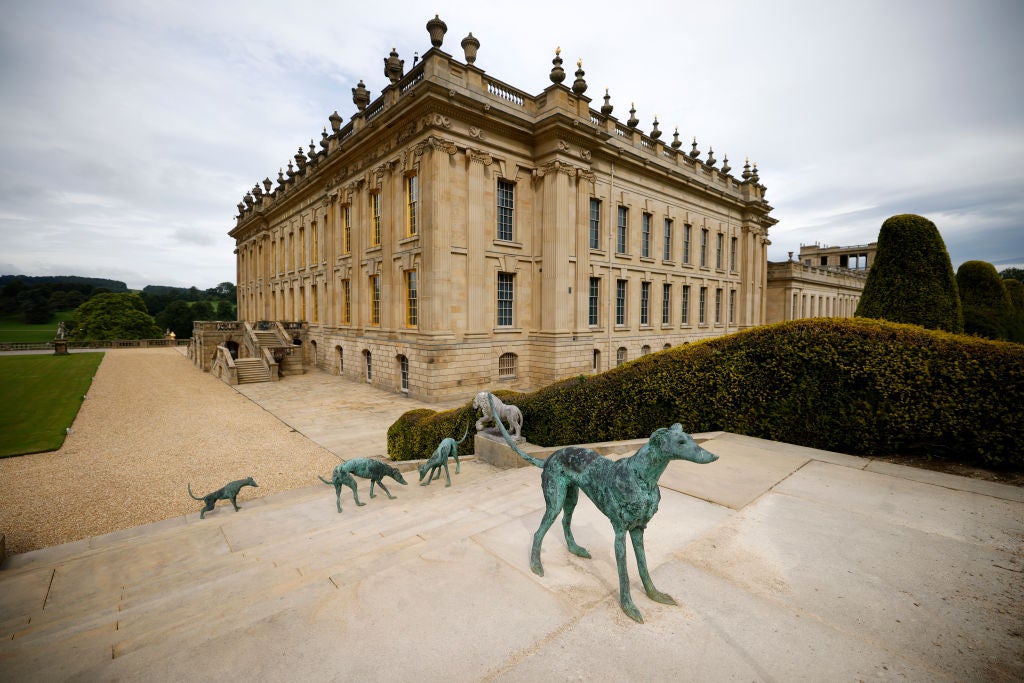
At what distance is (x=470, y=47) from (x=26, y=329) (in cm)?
10463

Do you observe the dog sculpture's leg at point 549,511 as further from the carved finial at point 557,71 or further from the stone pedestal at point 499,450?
the carved finial at point 557,71

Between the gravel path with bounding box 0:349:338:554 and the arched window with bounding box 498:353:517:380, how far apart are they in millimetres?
10224

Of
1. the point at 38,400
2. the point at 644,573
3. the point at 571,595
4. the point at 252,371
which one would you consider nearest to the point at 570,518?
the point at 571,595

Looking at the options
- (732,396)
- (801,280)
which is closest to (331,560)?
(732,396)

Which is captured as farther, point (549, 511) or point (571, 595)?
point (549, 511)

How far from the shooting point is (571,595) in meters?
3.99

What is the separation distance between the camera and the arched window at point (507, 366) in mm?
22547

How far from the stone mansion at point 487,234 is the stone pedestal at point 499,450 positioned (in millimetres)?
9987

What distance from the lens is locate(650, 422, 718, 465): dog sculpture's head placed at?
347 cm

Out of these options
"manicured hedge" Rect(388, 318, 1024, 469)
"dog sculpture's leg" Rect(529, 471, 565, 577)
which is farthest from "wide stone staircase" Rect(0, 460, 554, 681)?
"manicured hedge" Rect(388, 318, 1024, 469)

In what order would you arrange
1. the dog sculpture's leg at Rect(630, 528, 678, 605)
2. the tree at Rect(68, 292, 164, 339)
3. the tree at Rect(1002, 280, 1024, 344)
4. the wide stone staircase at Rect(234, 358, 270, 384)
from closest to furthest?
the dog sculpture's leg at Rect(630, 528, 678, 605) < the tree at Rect(1002, 280, 1024, 344) < the wide stone staircase at Rect(234, 358, 270, 384) < the tree at Rect(68, 292, 164, 339)

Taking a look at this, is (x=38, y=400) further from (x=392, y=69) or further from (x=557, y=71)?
(x=557, y=71)

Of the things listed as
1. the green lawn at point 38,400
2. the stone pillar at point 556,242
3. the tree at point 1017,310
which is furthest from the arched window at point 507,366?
the tree at point 1017,310

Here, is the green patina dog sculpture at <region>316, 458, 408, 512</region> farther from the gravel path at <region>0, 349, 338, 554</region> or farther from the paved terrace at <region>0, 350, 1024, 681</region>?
the gravel path at <region>0, 349, 338, 554</region>
